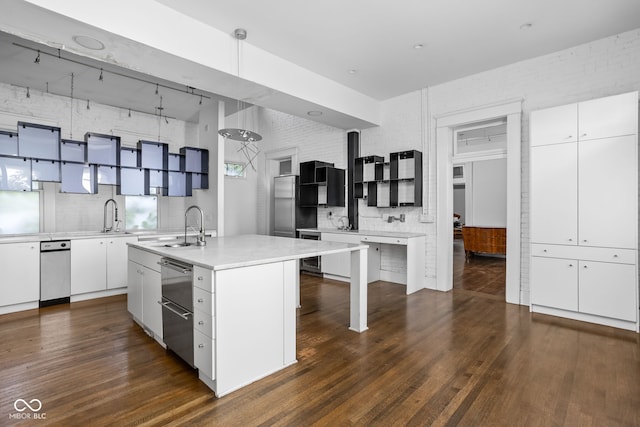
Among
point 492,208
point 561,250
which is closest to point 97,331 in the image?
point 561,250

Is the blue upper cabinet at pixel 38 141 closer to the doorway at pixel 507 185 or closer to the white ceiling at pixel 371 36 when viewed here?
the white ceiling at pixel 371 36

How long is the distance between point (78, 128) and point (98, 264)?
2.53m

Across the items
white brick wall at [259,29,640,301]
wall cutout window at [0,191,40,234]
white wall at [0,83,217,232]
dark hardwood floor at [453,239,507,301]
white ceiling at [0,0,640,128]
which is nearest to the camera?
white ceiling at [0,0,640,128]

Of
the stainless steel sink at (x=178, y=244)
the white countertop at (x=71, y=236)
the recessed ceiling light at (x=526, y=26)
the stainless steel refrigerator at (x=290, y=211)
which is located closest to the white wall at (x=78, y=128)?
the white countertop at (x=71, y=236)

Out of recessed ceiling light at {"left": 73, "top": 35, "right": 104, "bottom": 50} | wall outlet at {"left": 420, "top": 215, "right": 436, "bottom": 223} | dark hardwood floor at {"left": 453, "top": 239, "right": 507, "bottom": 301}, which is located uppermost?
recessed ceiling light at {"left": 73, "top": 35, "right": 104, "bottom": 50}

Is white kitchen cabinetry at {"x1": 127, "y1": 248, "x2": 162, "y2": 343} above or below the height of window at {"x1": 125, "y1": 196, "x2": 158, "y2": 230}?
below

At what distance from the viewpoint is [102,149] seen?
521 cm

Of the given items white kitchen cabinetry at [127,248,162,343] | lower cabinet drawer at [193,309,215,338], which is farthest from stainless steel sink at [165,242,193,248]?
lower cabinet drawer at [193,309,215,338]

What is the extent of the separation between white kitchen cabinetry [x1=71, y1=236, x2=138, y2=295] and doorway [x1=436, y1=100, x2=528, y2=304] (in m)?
4.74

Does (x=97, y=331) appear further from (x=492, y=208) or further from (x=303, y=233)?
(x=492, y=208)

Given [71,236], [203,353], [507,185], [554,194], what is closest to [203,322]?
[203,353]

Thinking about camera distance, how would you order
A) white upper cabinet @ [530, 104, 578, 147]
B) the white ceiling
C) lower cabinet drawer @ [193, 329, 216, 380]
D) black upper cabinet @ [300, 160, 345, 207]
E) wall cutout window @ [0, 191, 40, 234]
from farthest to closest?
1. black upper cabinet @ [300, 160, 345, 207]
2. wall cutout window @ [0, 191, 40, 234]
3. white upper cabinet @ [530, 104, 578, 147]
4. the white ceiling
5. lower cabinet drawer @ [193, 329, 216, 380]

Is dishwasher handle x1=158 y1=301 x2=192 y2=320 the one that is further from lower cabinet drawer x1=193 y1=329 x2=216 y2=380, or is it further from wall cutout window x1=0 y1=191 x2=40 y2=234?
wall cutout window x1=0 y1=191 x2=40 y2=234

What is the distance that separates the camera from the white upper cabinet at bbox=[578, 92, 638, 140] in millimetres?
3406
